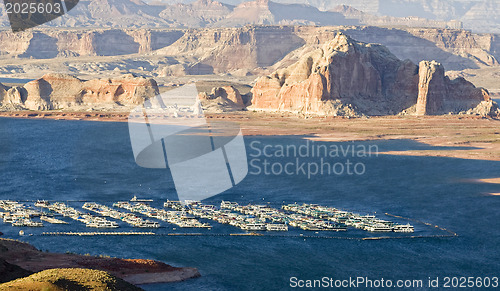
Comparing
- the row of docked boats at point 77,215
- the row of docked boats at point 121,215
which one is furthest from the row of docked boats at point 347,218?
the row of docked boats at point 77,215

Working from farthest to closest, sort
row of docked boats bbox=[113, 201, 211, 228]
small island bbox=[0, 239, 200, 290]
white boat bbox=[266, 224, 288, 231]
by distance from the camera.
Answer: row of docked boats bbox=[113, 201, 211, 228] → white boat bbox=[266, 224, 288, 231] → small island bbox=[0, 239, 200, 290]

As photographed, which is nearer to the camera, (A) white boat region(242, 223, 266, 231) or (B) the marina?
(A) white boat region(242, 223, 266, 231)

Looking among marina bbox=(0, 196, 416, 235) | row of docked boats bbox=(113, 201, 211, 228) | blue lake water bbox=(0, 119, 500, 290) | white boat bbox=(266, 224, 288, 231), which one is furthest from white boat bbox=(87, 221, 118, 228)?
white boat bbox=(266, 224, 288, 231)

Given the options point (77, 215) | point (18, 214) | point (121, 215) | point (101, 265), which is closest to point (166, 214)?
point (121, 215)

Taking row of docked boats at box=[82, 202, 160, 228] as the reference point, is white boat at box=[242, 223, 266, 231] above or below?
above

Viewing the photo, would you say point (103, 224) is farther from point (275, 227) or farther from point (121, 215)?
point (275, 227)

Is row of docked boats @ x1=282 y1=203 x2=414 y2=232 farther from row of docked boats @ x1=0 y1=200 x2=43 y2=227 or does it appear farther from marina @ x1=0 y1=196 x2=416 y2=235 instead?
row of docked boats @ x1=0 y1=200 x2=43 y2=227

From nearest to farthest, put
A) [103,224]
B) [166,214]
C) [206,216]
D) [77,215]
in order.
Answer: [103,224] → [77,215] → [206,216] → [166,214]

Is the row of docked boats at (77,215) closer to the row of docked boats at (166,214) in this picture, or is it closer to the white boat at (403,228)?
the row of docked boats at (166,214)
